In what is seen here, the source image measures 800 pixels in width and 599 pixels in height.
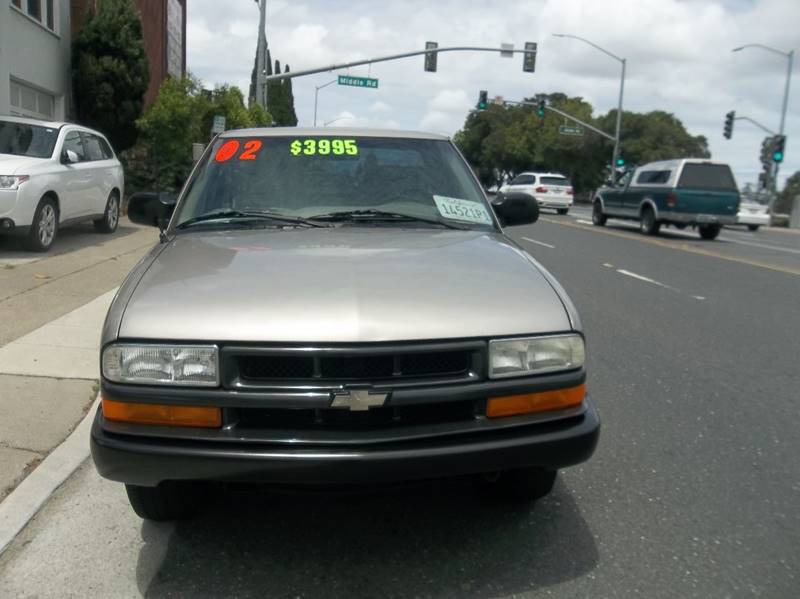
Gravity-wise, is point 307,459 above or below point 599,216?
above

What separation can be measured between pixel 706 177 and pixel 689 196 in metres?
0.78

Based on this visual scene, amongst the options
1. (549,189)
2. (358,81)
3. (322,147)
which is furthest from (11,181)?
(549,189)

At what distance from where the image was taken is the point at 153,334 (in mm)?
2633

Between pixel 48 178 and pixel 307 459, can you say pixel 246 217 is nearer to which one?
pixel 307 459

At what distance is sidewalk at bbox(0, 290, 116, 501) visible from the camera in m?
4.00

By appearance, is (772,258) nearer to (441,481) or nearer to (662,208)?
(662,208)

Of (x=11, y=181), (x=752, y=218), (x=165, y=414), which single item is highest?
(x=11, y=181)

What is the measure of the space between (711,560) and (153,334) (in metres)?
2.28

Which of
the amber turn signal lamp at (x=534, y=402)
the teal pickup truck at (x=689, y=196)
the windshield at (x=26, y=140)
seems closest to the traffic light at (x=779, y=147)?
the teal pickup truck at (x=689, y=196)

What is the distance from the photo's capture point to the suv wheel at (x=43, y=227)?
33.1ft

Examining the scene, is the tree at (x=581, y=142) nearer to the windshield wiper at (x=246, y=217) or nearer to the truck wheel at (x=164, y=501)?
Answer: the windshield wiper at (x=246, y=217)

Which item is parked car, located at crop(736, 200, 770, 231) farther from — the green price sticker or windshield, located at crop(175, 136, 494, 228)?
the green price sticker

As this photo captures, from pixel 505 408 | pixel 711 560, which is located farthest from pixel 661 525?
pixel 505 408

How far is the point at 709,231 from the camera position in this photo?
818 inches
